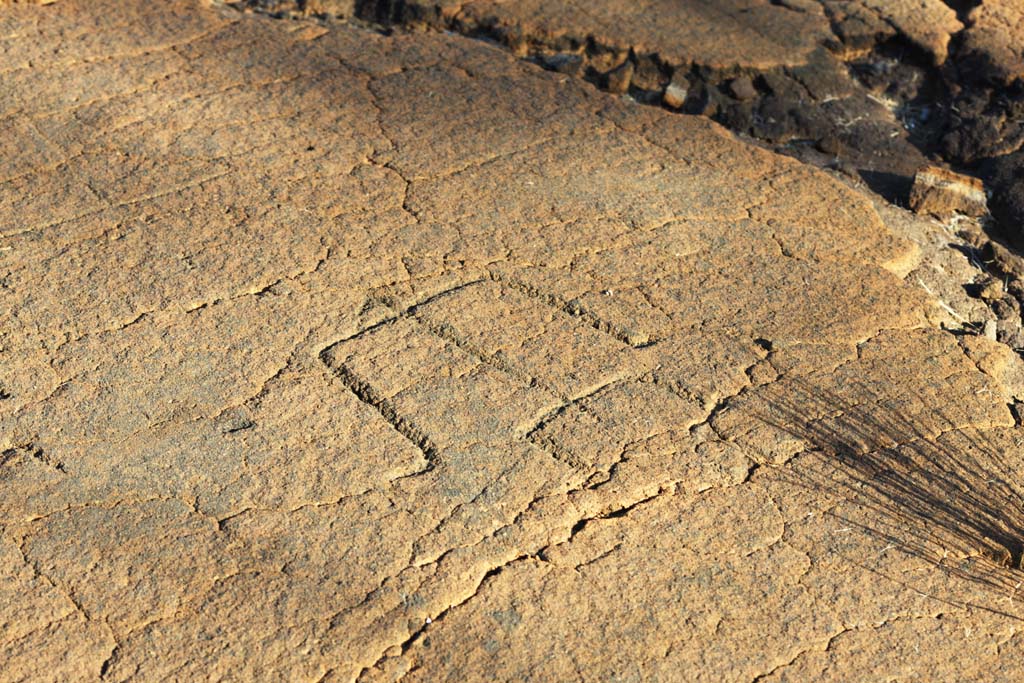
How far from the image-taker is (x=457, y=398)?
2686mm

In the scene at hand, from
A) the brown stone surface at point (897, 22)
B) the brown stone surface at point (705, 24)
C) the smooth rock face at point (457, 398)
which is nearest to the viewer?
the smooth rock face at point (457, 398)

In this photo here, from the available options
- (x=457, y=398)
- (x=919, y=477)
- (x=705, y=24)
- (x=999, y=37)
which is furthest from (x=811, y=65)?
(x=457, y=398)

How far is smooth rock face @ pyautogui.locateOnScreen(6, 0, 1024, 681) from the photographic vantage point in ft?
7.31

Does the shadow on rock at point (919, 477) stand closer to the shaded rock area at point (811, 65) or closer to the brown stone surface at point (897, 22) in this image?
the shaded rock area at point (811, 65)

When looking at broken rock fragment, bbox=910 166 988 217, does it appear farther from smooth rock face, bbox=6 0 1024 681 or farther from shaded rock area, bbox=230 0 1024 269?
smooth rock face, bbox=6 0 1024 681

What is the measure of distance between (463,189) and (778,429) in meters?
1.08

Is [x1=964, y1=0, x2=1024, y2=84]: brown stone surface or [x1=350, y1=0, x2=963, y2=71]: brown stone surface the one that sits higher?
[x1=964, y1=0, x2=1024, y2=84]: brown stone surface

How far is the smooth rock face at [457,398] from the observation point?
2229 millimetres

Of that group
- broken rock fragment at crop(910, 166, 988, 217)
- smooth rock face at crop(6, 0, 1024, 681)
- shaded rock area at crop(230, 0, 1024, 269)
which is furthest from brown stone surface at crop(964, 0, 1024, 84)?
smooth rock face at crop(6, 0, 1024, 681)

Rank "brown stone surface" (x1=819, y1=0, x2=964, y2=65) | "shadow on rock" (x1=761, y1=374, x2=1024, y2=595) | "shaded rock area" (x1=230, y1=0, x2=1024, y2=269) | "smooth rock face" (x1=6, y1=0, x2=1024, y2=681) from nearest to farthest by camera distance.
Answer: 1. "smooth rock face" (x1=6, y1=0, x2=1024, y2=681)
2. "shadow on rock" (x1=761, y1=374, x2=1024, y2=595)
3. "shaded rock area" (x1=230, y1=0, x2=1024, y2=269)
4. "brown stone surface" (x1=819, y1=0, x2=964, y2=65)

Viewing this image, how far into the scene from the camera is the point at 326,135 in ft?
11.5

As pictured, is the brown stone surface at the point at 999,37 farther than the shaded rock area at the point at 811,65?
Yes

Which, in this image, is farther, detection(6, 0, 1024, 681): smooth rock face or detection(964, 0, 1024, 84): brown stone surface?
detection(964, 0, 1024, 84): brown stone surface

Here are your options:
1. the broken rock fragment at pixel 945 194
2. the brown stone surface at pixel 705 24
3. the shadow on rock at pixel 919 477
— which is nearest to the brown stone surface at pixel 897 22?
the brown stone surface at pixel 705 24
